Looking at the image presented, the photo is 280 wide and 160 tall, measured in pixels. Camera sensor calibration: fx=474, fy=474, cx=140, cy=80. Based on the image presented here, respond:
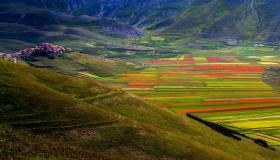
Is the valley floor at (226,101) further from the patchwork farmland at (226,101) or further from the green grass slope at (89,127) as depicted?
the green grass slope at (89,127)

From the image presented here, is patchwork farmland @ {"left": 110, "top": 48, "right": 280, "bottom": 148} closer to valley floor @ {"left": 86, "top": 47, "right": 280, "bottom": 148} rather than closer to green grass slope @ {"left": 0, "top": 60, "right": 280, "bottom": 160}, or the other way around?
valley floor @ {"left": 86, "top": 47, "right": 280, "bottom": 148}

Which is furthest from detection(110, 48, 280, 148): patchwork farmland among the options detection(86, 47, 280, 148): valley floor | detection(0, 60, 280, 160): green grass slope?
detection(0, 60, 280, 160): green grass slope

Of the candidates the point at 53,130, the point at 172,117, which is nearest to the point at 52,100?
the point at 53,130

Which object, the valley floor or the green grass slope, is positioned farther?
the valley floor

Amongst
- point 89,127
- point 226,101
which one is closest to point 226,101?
point 226,101

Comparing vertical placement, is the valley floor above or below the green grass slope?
below

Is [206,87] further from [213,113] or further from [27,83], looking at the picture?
[27,83]

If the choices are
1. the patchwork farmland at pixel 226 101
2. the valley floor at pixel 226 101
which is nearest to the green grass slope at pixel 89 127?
the patchwork farmland at pixel 226 101

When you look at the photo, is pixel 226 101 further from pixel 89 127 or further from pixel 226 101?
pixel 89 127
